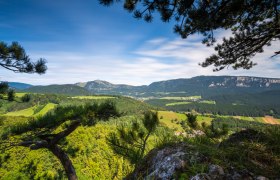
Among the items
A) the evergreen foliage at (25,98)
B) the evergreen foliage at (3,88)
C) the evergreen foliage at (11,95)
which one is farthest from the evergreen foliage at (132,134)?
the evergreen foliage at (3,88)

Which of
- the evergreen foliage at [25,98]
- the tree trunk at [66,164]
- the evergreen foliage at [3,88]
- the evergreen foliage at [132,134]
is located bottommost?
the tree trunk at [66,164]

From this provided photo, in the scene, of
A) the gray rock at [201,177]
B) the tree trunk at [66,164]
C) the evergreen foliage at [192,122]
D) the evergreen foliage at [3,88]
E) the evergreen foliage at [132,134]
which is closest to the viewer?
the gray rock at [201,177]

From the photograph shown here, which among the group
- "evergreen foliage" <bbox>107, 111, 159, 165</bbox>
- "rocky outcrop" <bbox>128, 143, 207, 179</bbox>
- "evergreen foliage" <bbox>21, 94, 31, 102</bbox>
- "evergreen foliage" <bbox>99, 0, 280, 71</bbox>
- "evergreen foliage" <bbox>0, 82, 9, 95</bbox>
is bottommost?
"evergreen foliage" <bbox>107, 111, 159, 165</bbox>

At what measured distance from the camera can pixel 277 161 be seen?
2277mm

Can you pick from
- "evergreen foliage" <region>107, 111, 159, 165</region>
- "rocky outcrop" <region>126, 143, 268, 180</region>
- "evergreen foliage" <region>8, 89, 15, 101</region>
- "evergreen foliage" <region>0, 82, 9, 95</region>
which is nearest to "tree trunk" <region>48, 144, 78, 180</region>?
"evergreen foliage" <region>107, 111, 159, 165</region>

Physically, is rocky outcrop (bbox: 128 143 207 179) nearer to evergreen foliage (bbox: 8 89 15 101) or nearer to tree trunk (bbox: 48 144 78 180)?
tree trunk (bbox: 48 144 78 180)

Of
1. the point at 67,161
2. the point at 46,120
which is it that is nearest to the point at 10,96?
the point at 46,120

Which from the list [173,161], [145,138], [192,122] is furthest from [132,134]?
[173,161]

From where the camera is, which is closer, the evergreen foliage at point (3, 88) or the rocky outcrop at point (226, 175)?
the rocky outcrop at point (226, 175)

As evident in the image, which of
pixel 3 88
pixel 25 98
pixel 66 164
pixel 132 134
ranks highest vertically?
pixel 3 88

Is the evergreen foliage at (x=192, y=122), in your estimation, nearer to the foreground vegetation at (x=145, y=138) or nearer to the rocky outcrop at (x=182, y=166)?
the foreground vegetation at (x=145, y=138)

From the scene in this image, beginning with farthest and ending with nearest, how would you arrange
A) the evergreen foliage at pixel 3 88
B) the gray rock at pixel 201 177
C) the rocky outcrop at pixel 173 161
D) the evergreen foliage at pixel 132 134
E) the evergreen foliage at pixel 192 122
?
the evergreen foliage at pixel 192 122, the evergreen foliage at pixel 3 88, the evergreen foliage at pixel 132 134, the rocky outcrop at pixel 173 161, the gray rock at pixel 201 177

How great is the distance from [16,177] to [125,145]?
20.1 meters

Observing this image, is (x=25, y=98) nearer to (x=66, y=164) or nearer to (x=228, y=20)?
(x=66, y=164)
